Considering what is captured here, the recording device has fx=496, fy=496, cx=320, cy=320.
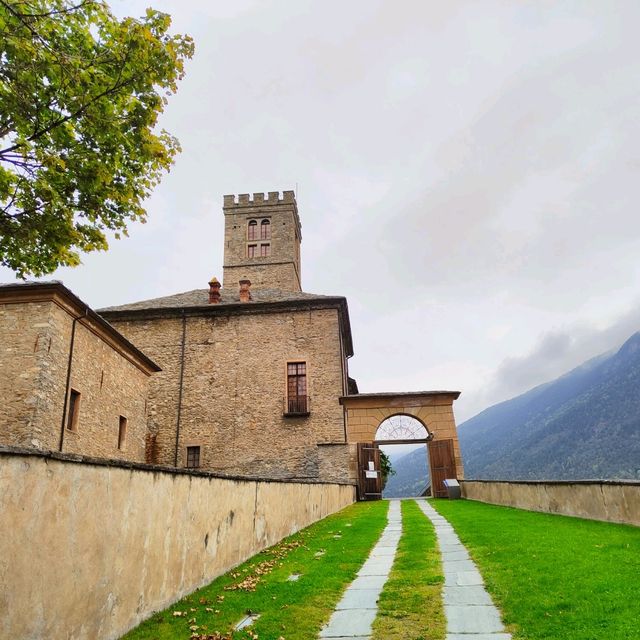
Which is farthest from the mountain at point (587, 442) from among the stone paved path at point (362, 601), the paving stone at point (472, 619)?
the paving stone at point (472, 619)

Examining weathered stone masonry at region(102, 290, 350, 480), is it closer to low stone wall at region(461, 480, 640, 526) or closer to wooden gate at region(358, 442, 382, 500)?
wooden gate at region(358, 442, 382, 500)

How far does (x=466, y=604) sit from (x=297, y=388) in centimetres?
1901

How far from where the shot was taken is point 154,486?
486cm

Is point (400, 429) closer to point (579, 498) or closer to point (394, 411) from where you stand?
point (394, 411)

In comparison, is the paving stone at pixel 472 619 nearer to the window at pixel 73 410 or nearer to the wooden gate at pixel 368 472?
the window at pixel 73 410

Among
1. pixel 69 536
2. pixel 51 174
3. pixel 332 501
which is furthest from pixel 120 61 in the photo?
pixel 332 501

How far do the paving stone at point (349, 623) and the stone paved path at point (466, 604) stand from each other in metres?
0.66

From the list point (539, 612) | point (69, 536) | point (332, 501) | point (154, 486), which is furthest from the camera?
point (332, 501)

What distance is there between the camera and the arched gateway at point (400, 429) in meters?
21.3

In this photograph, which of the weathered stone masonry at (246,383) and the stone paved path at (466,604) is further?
the weathered stone masonry at (246,383)

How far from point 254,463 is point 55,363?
10.8 m

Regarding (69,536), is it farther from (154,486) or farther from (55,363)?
(55,363)

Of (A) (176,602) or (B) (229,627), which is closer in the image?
(B) (229,627)

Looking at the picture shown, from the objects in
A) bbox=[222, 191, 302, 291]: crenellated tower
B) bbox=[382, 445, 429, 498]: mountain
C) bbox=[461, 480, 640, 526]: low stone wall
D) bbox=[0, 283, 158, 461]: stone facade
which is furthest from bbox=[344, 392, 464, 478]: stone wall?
bbox=[382, 445, 429, 498]: mountain
